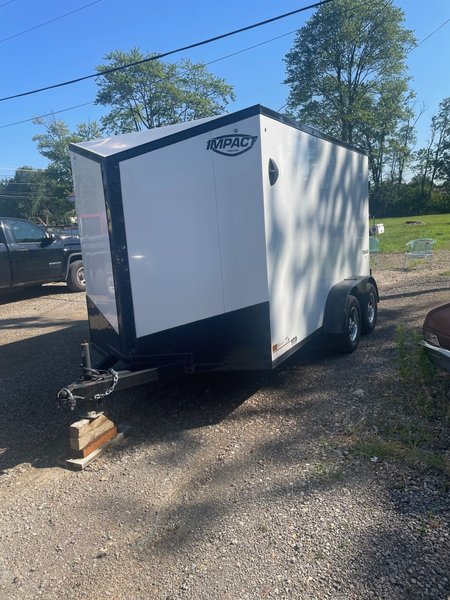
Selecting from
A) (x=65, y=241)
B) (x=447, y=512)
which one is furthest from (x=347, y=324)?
(x=65, y=241)

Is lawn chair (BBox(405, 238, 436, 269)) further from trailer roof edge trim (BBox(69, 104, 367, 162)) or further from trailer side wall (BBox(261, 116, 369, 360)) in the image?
trailer roof edge trim (BBox(69, 104, 367, 162))

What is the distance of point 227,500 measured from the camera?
3271 millimetres

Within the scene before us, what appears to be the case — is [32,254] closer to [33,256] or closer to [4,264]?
[33,256]

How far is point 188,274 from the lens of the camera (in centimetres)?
434

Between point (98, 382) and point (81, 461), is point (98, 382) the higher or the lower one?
the higher one

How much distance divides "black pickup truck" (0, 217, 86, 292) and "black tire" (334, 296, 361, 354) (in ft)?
26.5

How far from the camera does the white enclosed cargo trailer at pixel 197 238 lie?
4156mm

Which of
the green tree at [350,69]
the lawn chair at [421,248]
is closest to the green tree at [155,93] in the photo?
the green tree at [350,69]

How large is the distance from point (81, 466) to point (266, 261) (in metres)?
2.31

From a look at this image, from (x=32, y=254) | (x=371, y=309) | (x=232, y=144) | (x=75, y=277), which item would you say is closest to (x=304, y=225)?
(x=232, y=144)

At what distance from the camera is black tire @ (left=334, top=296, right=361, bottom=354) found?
19.4ft

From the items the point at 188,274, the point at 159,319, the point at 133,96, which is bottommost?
the point at 159,319

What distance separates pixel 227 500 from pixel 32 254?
958cm

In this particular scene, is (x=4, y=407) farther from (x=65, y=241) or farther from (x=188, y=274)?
(x=65, y=241)
